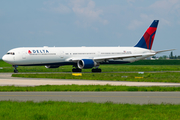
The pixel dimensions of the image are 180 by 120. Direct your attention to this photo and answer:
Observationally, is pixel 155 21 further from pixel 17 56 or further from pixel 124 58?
pixel 17 56

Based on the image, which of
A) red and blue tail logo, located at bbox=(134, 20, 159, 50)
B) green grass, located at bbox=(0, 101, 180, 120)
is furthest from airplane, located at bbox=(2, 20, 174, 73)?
green grass, located at bbox=(0, 101, 180, 120)

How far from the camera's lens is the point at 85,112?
40.2ft

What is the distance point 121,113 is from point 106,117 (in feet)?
3.26

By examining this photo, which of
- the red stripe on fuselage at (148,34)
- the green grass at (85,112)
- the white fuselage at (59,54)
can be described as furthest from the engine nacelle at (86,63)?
the green grass at (85,112)

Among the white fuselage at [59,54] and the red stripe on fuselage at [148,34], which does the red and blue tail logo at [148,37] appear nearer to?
the red stripe on fuselage at [148,34]

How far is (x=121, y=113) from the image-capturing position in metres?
12.1

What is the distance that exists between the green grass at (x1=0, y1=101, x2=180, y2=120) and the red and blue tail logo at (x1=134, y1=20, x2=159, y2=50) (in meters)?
41.3

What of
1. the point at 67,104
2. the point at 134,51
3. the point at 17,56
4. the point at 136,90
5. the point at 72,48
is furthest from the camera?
the point at 134,51

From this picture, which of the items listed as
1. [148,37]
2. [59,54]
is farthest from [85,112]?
[148,37]

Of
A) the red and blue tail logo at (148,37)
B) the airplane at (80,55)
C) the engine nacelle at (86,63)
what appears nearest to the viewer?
the airplane at (80,55)

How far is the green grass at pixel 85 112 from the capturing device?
37.3ft

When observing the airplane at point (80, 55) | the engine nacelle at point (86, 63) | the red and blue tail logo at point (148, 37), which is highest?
the red and blue tail logo at point (148, 37)

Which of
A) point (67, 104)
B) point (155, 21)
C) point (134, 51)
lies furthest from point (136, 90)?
point (155, 21)

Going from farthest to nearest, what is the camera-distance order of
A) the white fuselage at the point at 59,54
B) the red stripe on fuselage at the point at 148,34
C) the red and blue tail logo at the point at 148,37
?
the red stripe on fuselage at the point at 148,34 < the red and blue tail logo at the point at 148,37 < the white fuselage at the point at 59,54
